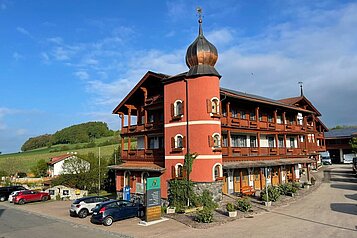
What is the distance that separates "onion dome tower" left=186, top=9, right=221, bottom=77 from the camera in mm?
26170

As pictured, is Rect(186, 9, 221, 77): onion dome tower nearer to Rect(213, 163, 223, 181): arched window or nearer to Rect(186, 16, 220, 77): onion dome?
Rect(186, 16, 220, 77): onion dome

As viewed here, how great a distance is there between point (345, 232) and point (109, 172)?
30169 mm

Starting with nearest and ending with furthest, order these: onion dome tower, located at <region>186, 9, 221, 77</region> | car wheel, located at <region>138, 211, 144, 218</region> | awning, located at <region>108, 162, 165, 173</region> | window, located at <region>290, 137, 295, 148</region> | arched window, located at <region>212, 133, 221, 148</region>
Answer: car wheel, located at <region>138, 211, 144, 218</region>
arched window, located at <region>212, 133, 221, 148</region>
onion dome tower, located at <region>186, 9, 221, 77</region>
awning, located at <region>108, 162, 165, 173</region>
window, located at <region>290, 137, 295, 148</region>

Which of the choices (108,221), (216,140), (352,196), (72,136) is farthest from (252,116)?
(72,136)

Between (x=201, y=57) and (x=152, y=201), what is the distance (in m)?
12.5

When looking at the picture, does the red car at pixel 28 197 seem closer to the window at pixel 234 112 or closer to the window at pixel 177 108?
the window at pixel 177 108

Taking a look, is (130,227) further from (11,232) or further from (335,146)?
(335,146)

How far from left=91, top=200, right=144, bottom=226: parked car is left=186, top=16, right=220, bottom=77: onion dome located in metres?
11.4

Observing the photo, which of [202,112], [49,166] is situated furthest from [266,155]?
[49,166]

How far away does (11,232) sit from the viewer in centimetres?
1905

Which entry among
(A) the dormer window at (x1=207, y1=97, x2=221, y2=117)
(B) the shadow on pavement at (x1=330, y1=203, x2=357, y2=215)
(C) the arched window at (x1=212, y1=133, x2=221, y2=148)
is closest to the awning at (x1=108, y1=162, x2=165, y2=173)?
(C) the arched window at (x1=212, y1=133, x2=221, y2=148)

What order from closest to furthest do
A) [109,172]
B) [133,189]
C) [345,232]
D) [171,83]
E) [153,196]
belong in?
[345,232], [153,196], [171,83], [133,189], [109,172]

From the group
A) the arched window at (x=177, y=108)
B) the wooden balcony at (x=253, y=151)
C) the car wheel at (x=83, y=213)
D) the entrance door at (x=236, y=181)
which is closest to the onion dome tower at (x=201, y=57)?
the arched window at (x=177, y=108)

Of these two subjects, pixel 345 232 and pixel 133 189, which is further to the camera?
pixel 133 189
